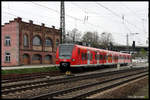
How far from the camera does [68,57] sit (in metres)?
23.0

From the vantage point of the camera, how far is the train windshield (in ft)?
75.8

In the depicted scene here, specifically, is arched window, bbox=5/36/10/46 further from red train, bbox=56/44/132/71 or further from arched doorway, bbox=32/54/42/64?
red train, bbox=56/44/132/71

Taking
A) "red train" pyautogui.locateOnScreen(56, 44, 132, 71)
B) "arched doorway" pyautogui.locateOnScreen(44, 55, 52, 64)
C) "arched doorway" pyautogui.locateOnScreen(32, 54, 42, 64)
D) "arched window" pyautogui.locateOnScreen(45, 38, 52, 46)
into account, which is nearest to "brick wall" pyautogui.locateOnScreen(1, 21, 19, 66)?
"arched doorway" pyautogui.locateOnScreen(32, 54, 42, 64)

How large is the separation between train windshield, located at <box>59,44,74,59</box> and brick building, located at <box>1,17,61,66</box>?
16.7 m

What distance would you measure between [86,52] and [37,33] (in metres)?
20.0

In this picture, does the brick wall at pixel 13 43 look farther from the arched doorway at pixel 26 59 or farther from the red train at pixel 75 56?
the red train at pixel 75 56

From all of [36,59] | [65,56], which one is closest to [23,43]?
[36,59]

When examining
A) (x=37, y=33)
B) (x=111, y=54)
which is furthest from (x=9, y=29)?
(x=111, y=54)

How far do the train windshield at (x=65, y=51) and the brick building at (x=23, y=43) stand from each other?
1671 cm

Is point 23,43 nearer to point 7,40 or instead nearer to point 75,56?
point 7,40

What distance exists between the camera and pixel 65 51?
923 inches

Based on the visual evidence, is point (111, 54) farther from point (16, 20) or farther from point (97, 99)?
point (97, 99)

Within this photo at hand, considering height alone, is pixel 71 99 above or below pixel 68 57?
below

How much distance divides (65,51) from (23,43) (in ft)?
59.9
